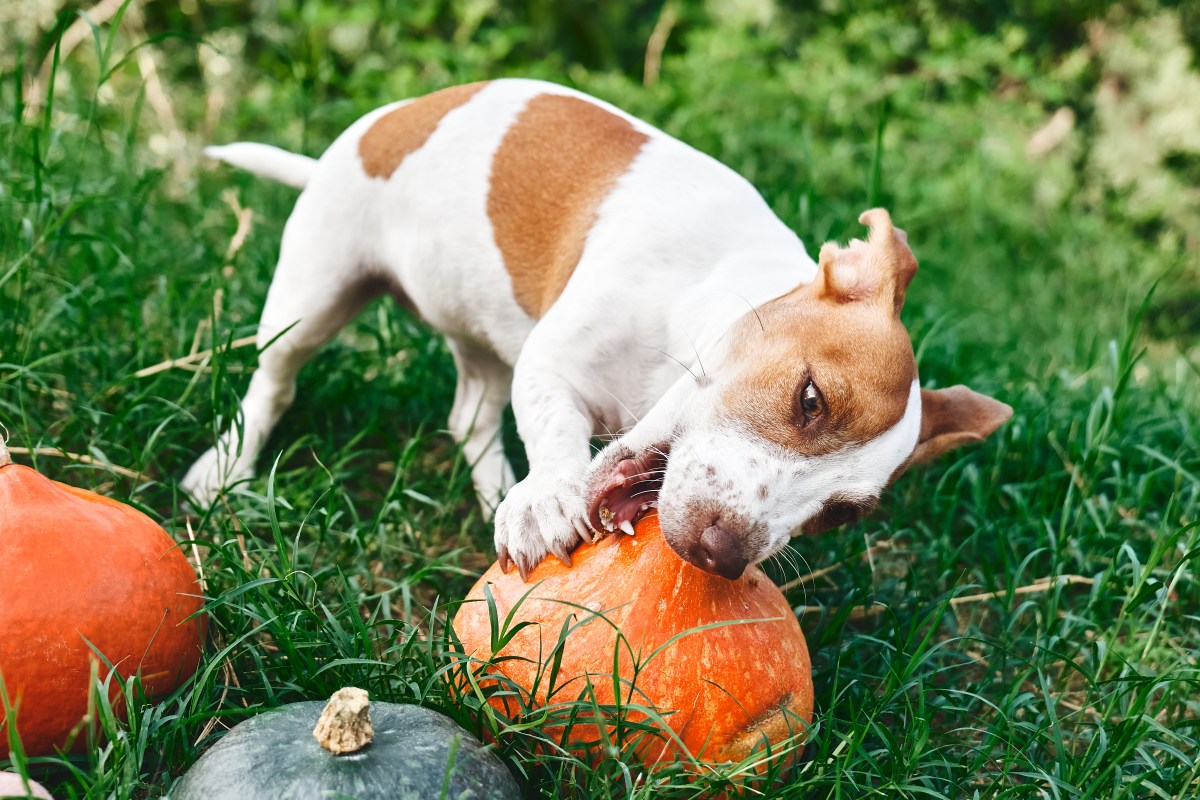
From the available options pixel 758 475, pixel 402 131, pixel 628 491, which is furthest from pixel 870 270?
pixel 402 131

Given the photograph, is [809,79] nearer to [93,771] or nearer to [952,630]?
[952,630]

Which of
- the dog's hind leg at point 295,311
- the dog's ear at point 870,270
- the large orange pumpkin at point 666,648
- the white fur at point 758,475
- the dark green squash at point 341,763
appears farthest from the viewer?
the dog's hind leg at point 295,311

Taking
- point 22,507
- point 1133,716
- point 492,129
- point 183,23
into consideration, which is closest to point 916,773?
point 1133,716

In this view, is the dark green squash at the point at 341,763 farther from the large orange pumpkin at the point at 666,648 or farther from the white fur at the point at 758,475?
the white fur at the point at 758,475

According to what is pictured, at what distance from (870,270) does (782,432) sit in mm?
497

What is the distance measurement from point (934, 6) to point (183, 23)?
218 inches

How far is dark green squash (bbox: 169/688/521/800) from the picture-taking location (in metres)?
1.65

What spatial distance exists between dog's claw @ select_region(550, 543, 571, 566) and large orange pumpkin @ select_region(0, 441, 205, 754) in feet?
2.24

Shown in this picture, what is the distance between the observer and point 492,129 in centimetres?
328

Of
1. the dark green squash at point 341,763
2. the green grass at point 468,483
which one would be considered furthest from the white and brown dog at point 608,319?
the dark green squash at point 341,763

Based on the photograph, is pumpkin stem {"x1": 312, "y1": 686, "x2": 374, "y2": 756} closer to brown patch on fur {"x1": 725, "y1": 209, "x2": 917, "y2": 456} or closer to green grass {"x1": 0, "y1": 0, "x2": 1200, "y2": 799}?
green grass {"x1": 0, "y1": 0, "x2": 1200, "y2": 799}

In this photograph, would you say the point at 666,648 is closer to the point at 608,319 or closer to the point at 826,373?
the point at 826,373

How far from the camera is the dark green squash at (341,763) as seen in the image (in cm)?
165

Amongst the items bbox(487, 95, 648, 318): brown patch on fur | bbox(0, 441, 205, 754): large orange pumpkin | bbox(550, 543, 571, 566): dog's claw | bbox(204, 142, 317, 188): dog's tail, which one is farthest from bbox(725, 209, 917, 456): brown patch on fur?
bbox(204, 142, 317, 188): dog's tail
